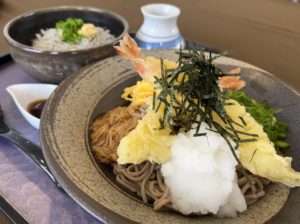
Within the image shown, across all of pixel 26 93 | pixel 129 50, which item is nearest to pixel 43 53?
pixel 26 93

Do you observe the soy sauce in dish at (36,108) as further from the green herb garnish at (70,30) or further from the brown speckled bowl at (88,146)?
the green herb garnish at (70,30)

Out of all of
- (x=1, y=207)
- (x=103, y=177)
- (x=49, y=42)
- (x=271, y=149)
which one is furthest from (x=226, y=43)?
(x=1, y=207)

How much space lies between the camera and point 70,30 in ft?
5.39

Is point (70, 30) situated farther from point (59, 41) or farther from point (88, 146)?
point (88, 146)

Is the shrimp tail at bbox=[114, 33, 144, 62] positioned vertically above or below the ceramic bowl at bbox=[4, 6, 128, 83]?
above

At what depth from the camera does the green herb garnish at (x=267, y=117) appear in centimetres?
121

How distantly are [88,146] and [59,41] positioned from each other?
72 centimetres

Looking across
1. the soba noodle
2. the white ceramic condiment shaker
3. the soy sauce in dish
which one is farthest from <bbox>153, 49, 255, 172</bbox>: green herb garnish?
the white ceramic condiment shaker

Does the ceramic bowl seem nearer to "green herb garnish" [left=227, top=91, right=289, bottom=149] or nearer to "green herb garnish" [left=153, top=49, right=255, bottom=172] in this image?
"green herb garnish" [left=153, top=49, right=255, bottom=172]

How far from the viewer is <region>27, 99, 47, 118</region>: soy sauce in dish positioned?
1313 millimetres

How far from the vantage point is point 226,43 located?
195 cm

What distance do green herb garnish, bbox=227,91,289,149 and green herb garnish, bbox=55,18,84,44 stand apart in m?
0.77

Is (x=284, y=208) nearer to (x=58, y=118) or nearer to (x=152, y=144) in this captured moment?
(x=152, y=144)

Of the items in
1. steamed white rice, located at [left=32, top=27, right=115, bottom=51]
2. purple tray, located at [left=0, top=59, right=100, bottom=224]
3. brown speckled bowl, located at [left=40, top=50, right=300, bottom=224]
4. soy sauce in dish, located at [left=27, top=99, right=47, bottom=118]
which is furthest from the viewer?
steamed white rice, located at [left=32, top=27, right=115, bottom=51]
